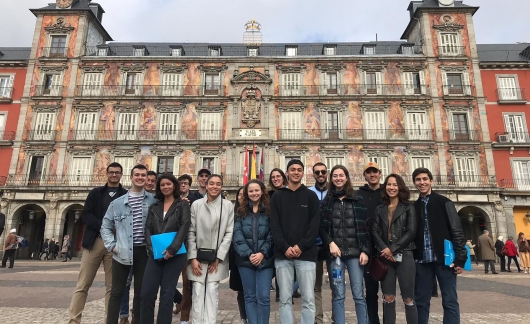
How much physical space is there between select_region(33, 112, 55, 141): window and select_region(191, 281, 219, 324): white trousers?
25.7m

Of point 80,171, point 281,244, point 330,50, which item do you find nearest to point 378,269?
point 281,244

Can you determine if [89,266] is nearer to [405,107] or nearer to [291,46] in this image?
[405,107]

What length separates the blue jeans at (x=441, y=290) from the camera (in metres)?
4.20

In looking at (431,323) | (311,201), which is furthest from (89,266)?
(431,323)

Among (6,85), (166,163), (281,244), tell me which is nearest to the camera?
(281,244)

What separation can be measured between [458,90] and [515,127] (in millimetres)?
4850

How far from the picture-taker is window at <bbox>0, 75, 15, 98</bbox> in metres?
26.2

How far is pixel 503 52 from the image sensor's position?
93.0 ft

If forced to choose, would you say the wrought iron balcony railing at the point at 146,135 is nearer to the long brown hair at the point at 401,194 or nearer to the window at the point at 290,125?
the window at the point at 290,125

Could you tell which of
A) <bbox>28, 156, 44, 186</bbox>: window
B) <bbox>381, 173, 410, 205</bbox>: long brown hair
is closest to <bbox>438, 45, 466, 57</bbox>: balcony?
<bbox>381, 173, 410, 205</bbox>: long brown hair

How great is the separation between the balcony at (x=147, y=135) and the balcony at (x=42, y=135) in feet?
4.01

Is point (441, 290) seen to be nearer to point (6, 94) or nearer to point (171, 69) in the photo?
point (171, 69)

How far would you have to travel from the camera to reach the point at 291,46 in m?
28.8

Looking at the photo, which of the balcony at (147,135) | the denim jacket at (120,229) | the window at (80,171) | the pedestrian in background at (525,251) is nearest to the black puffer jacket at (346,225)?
the denim jacket at (120,229)
